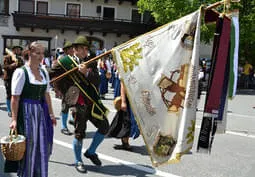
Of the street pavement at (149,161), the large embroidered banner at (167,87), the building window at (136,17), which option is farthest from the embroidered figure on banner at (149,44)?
the building window at (136,17)

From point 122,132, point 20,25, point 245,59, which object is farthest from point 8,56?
point 20,25

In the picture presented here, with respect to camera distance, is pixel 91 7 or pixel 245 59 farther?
pixel 91 7

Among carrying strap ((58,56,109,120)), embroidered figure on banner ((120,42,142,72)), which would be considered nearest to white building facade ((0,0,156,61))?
carrying strap ((58,56,109,120))

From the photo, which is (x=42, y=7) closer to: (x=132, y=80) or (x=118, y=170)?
(x=118, y=170)

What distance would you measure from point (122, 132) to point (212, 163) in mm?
1552

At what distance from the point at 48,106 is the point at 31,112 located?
32 cm

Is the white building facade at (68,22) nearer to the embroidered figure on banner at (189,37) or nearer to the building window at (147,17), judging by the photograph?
the building window at (147,17)

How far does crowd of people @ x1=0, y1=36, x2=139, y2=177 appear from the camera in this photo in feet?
13.2

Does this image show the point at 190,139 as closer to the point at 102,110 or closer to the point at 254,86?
the point at 102,110

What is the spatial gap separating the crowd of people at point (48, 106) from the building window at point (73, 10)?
1016 inches

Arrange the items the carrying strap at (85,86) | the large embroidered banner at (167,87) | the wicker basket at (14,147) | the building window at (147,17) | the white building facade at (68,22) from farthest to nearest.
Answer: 1. the building window at (147,17)
2. the white building facade at (68,22)
3. the carrying strap at (85,86)
4. the wicker basket at (14,147)
5. the large embroidered banner at (167,87)

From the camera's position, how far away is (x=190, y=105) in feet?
11.1

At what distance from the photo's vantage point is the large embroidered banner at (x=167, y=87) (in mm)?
3398

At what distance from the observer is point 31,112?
13.3 ft
